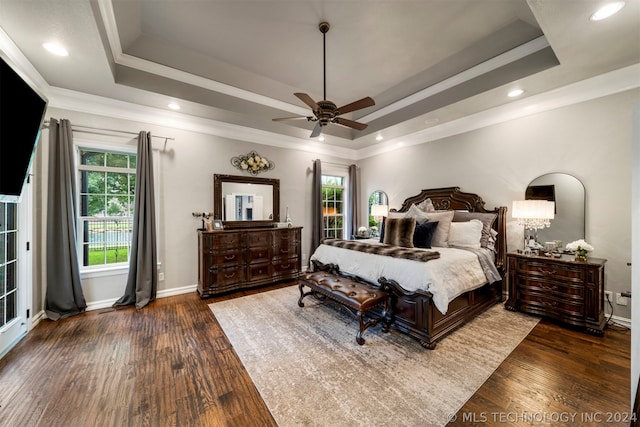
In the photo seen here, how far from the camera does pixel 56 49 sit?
236 centimetres

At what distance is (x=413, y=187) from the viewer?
493 cm

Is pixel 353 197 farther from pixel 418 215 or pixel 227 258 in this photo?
pixel 227 258

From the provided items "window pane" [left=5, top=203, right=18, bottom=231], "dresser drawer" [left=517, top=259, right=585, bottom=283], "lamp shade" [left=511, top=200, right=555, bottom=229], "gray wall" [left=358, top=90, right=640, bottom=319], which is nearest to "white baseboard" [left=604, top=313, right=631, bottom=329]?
"gray wall" [left=358, top=90, right=640, bottom=319]

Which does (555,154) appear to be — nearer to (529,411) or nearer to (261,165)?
(529,411)

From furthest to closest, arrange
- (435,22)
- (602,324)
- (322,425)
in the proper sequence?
(435,22), (602,324), (322,425)

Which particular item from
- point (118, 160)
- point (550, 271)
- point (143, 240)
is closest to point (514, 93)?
point (550, 271)

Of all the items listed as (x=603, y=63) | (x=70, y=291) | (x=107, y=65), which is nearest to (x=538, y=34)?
(x=603, y=63)

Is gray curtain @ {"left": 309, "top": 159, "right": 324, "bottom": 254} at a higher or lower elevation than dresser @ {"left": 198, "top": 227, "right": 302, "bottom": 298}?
higher

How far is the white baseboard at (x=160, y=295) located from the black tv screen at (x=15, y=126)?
2.19 meters

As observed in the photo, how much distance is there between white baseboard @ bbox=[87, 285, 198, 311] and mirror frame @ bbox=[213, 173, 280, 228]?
118 centimetres

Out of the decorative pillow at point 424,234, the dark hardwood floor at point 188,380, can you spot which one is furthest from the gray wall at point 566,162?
the decorative pillow at point 424,234

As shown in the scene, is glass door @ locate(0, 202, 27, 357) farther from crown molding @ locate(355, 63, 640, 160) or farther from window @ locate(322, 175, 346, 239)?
crown molding @ locate(355, 63, 640, 160)

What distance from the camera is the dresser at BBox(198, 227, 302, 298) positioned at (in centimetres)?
379

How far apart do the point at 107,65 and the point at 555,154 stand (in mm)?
5531
